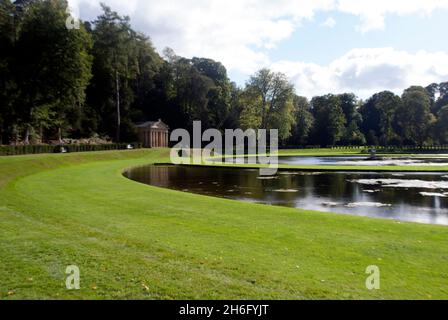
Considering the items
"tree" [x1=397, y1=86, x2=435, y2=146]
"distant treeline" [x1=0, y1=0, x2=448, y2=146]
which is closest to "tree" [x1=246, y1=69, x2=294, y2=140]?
"distant treeline" [x1=0, y1=0, x2=448, y2=146]

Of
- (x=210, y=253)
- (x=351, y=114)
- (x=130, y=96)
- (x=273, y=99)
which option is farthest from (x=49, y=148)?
(x=351, y=114)

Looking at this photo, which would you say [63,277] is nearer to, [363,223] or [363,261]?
[363,261]

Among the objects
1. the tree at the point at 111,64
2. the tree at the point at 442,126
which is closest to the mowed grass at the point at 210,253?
the tree at the point at 111,64

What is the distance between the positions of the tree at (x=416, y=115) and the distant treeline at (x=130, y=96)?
8.7 inches

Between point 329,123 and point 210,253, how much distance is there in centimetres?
10135

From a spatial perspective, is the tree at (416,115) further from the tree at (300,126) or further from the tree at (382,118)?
the tree at (300,126)

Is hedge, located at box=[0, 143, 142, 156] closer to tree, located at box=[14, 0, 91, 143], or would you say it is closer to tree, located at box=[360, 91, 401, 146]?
tree, located at box=[14, 0, 91, 143]

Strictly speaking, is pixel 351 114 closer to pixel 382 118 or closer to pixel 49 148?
pixel 382 118

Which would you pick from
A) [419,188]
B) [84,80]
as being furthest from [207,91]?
[419,188]

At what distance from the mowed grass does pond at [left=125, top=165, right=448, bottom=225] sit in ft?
9.46

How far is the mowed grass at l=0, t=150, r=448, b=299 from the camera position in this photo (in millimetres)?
6020

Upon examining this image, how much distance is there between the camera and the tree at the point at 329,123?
341 feet
